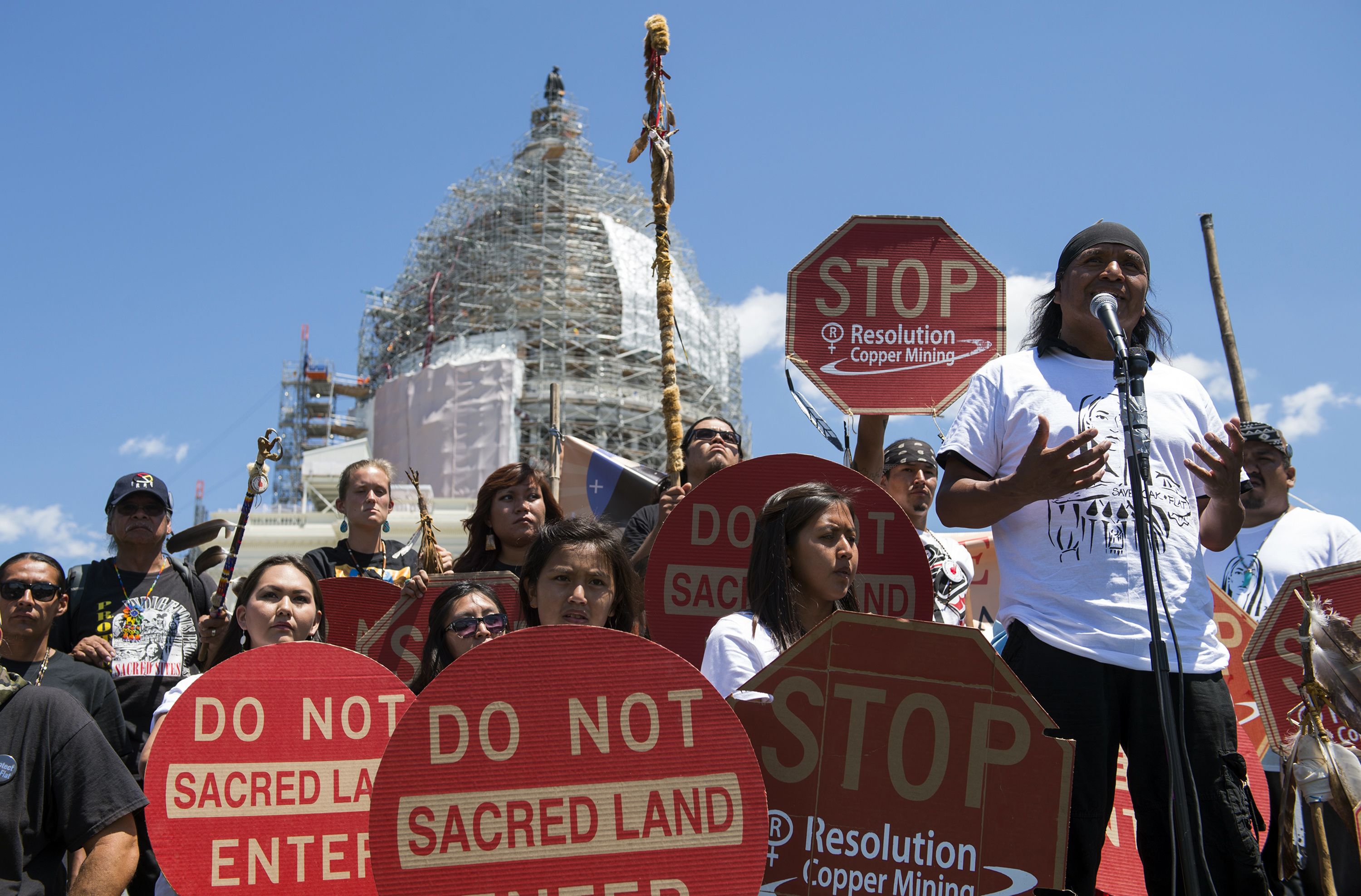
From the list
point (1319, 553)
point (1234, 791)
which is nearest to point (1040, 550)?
point (1234, 791)

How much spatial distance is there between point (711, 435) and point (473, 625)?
139 cm

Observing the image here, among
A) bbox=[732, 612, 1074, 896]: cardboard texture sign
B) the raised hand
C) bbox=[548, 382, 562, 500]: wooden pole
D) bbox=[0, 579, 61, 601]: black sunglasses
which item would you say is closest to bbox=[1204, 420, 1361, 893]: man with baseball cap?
the raised hand

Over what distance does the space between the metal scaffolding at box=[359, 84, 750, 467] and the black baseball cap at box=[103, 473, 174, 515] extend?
122ft

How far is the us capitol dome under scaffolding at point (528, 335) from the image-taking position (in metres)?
42.8

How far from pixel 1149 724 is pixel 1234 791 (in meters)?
0.23

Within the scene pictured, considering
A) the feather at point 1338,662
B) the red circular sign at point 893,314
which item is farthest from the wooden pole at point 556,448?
the feather at point 1338,662

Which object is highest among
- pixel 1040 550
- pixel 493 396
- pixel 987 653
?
pixel 493 396

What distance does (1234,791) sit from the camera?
2.64 meters

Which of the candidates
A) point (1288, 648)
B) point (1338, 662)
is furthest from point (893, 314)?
point (1338, 662)

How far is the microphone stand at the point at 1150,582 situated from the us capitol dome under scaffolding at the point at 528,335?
117 ft

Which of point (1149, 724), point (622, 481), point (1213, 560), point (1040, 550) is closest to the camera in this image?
point (1149, 724)

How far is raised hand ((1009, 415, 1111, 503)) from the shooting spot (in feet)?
8.59

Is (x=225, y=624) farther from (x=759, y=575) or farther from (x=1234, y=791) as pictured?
(x=1234, y=791)

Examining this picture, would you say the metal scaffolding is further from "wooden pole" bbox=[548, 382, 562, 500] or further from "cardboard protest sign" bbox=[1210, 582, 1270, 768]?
"cardboard protest sign" bbox=[1210, 582, 1270, 768]
